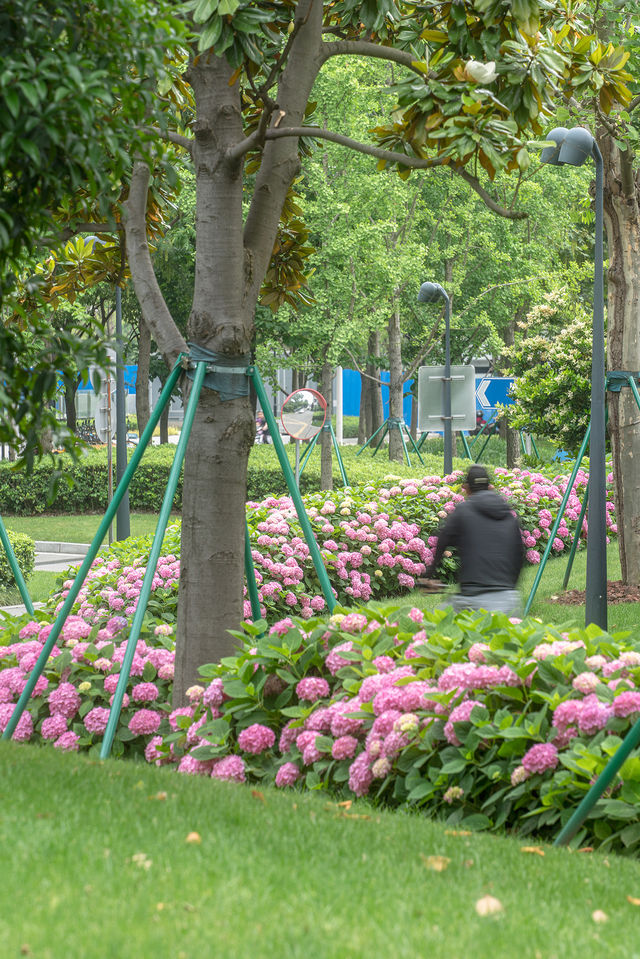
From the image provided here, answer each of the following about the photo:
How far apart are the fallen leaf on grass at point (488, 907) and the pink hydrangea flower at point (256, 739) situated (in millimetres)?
2295

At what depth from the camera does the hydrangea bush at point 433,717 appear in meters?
4.57

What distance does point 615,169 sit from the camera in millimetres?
11812

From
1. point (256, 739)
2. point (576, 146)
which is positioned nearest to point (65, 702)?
point (256, 739)

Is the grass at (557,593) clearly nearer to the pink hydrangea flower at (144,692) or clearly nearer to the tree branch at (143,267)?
the pink hydrangea flower at (144,692)

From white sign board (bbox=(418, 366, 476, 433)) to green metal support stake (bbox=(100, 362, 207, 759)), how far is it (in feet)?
39.6

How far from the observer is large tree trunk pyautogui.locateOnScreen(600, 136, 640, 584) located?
38.2ft

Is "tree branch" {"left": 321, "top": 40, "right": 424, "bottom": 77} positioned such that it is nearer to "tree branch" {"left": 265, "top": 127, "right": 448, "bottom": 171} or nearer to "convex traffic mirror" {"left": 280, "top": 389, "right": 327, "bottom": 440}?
"tree branch" {"left": 265, "top": 127, "right": 448, "bottom": 171}

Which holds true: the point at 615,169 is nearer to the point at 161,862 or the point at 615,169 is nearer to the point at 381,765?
the point at 381,765

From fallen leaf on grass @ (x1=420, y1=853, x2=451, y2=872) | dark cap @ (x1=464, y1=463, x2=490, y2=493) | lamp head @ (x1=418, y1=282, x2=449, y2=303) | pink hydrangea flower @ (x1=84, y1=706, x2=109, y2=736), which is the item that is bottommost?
→ pink hydrangea flower @ (x1=84, y1=706, x2=109, y2=736)

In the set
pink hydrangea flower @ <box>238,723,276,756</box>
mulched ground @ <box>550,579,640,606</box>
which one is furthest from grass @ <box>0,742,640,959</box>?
mulched ground @ <box>550,579,640,606</box>

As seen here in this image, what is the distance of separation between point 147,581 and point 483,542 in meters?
2.11

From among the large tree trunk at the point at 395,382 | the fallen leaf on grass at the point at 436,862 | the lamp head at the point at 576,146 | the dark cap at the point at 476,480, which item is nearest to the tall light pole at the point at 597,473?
the lamp head at the point at 576,146

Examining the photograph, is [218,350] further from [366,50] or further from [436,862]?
[436,862]

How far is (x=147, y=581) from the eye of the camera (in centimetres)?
606
